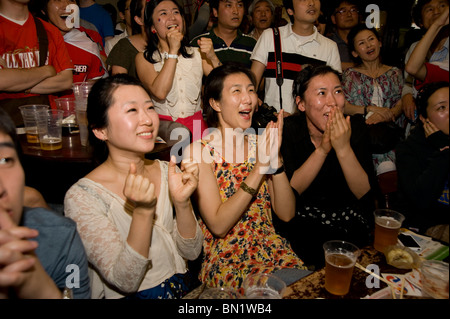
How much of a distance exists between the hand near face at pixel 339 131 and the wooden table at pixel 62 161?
1.23 m

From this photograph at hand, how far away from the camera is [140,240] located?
135 centimetres

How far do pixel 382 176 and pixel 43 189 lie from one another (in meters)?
2.48

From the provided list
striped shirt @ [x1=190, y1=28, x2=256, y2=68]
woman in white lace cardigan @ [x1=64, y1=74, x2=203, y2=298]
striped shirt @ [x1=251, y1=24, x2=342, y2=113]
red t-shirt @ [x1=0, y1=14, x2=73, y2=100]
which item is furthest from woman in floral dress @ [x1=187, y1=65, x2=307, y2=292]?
striped shirt @ [x1=190, y1=28, x2=256, y2=68]

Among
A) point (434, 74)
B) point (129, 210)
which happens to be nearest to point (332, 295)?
point (434, 74)

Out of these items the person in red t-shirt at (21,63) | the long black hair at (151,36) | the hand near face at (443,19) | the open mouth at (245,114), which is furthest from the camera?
the long black hair at (151,36)

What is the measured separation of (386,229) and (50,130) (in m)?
2.23

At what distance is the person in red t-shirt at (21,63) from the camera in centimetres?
241

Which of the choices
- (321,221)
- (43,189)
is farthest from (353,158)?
(43,189)

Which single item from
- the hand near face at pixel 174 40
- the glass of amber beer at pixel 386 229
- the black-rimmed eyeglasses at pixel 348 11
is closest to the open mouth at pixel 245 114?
the glass of amber beer at pixel 386 229

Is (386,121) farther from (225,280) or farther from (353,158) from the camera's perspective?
(225,280)

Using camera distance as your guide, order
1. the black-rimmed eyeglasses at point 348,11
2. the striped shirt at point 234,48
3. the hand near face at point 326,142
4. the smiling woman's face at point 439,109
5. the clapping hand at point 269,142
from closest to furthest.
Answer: the smiling woman's face at point 439,109 < the clapping hand at point 269,142 < the hand near face at point 326,142 < the striped shirt at point 234,48 < the black-rimmed eyeglasses at point 348,11

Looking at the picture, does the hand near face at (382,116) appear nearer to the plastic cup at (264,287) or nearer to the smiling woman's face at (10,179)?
the plastic cup at (264,287)

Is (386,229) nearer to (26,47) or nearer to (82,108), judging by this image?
(82,108)

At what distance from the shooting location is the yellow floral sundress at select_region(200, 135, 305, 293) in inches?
70.3
